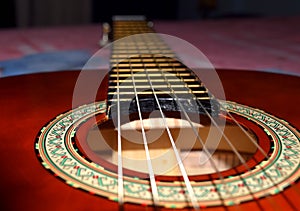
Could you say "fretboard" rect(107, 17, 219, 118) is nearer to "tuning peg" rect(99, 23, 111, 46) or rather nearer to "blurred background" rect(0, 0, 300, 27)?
"tuning peg" rect(99, 23, 111, 46)

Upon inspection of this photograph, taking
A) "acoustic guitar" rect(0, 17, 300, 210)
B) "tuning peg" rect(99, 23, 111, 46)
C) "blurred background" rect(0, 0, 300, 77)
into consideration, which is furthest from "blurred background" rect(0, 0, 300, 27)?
"acoustic guitar" rect(0, 17, 300, 210)

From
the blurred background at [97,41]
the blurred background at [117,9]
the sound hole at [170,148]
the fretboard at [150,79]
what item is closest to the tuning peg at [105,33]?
the blurred background at [97,41]

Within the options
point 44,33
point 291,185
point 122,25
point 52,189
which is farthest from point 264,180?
point 44,33

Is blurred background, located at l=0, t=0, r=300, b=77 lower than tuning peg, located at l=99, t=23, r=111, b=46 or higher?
lower

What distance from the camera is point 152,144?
2.07 ft

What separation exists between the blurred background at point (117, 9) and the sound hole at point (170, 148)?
165 cm

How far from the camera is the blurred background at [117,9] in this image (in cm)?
232

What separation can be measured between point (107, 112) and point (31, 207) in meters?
0.25

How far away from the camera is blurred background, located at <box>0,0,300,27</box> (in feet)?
7.61

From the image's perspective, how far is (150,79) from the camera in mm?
687

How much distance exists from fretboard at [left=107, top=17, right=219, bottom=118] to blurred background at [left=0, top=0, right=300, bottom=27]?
1399 mm

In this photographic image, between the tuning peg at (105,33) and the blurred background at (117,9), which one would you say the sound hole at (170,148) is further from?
the blurred background at (117,9)

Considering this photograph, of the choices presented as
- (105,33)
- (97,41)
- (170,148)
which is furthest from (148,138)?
(97,41)

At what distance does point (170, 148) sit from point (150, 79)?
0.13 metres
